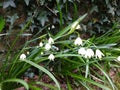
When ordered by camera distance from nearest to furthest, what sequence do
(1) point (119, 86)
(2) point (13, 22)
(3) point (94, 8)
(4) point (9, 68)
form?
(4) point (9, 68) → (2) point (13, 22) → (1) point (119, 86) → (3) point (94, 8)

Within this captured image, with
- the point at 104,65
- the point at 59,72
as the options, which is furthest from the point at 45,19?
the point at 104,65

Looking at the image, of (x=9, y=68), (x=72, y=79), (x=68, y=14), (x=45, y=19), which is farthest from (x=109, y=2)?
(x=9, y=68)

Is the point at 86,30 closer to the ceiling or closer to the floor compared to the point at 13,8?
closer to the floor

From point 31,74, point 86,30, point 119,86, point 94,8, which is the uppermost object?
point 94,8

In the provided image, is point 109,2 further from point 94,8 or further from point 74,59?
point 74,59

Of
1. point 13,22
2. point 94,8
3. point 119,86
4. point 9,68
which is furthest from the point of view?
point 94,8

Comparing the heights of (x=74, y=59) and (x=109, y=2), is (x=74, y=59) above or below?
below

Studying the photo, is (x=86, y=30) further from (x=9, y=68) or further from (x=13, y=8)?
(x=9, y=68)

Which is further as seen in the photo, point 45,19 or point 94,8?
point 94,8

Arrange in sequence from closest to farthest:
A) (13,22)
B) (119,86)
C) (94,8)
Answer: (13,22) → (119,86) → (94,8)
